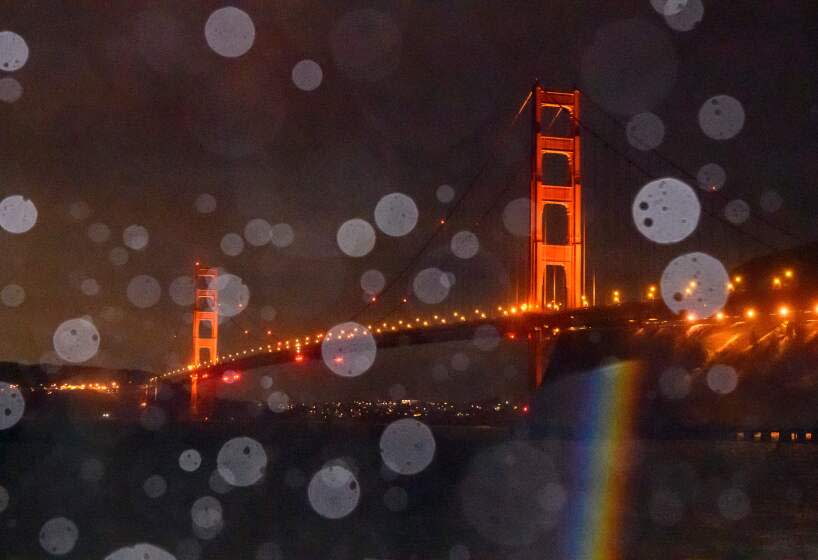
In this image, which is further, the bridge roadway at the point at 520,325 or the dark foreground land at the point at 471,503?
the bridge roadway at the point at 520,325

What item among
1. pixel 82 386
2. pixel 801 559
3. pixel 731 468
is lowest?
pixel 801 559

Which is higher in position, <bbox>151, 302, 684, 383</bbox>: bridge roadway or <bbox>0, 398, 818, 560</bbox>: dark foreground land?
<bbox>151, 302, 684, 383</bbox>: bridge roadway

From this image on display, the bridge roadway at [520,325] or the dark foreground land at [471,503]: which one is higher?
the bridge roadway at [520,325]

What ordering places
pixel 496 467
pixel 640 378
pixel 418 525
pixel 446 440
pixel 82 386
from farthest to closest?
pixel 82 386 < pixel 446 440 < pixel 640 378 < pixel 496 467 < pixel 418 525

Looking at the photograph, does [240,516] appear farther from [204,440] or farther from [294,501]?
[204,440]

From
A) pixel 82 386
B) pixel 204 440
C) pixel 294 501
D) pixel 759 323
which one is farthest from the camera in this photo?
pixel 82 386

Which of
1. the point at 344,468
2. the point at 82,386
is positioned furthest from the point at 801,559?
the point at 82,386

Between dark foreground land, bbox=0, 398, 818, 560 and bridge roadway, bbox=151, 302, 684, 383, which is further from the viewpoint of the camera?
bridge roadway, bbox=151, 302, 684, 383

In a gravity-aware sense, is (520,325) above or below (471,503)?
above
